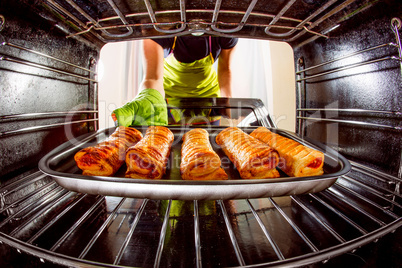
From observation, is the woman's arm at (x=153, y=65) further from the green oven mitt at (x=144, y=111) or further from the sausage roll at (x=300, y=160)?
the sausage roll at (x=300, y=160)

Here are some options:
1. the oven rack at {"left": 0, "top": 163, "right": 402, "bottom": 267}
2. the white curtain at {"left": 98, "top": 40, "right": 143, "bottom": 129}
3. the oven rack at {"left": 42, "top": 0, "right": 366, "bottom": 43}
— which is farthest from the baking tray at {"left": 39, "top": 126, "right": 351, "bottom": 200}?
the white curtain at {"left": 98, "top": 40, "right": 143, "bottom": 129}

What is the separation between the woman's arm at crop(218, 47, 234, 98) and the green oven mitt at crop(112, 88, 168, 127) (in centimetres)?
202

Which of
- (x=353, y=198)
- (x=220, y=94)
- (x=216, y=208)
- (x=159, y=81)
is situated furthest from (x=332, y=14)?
(x=220, y=94)

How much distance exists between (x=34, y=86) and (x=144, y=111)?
3.07 feet

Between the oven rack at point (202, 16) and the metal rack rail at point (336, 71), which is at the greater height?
the oven rack at point (202, 16)

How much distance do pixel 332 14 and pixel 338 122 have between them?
639 millimetres

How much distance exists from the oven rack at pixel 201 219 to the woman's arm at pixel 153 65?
6.23 ft

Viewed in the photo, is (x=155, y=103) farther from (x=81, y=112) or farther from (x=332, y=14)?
(x=332, y=14)

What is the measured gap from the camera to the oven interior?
0.86 m

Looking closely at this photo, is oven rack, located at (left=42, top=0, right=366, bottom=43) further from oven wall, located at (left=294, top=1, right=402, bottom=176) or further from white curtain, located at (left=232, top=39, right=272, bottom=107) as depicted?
white curtain, located at (left=232, top=39, right=272, bottom=107)

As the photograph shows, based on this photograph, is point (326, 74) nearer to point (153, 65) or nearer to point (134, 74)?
point (153, 65)

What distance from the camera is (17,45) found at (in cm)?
101

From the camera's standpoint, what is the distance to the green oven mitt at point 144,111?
1.81 metres

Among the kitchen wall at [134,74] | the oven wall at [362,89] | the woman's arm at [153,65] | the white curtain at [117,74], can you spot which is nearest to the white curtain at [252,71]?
the kitchen wall at [134,74]
